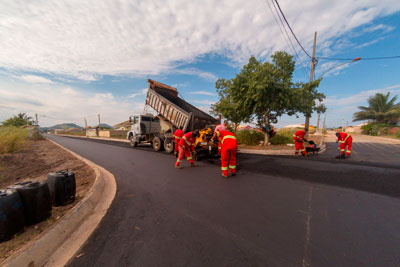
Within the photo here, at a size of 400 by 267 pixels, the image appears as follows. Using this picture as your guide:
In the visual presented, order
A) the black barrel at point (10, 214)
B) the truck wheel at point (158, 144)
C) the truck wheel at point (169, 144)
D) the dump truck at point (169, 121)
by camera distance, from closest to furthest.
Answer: the black barrel at point (10, 214)
the dump truck at point (169, 121)
the truck wheel at point (169, 144)
the truck wheel at point (158, 144)

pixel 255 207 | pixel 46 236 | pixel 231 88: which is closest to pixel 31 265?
pixel 46 236

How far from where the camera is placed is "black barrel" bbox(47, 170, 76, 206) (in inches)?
94.9

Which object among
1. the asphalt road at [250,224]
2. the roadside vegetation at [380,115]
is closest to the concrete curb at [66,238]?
the asphalt road at [250,224]

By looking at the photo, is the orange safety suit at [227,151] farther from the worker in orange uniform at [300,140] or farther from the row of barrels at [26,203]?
the worker in orange uniform at [300,140]

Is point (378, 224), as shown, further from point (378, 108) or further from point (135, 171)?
point (378, 108)

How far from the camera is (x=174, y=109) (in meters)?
7.58

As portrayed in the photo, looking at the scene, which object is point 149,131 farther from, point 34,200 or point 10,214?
point 10,214

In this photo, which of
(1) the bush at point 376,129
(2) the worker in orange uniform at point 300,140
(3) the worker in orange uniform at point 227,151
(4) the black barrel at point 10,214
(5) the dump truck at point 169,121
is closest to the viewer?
(4) the black barrel at point 10,214

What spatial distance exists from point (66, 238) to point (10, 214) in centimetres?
64

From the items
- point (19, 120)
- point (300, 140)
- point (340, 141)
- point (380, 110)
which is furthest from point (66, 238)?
point (19, 120)

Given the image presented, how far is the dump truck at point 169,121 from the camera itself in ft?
21.7

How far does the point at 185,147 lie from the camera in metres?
5.45

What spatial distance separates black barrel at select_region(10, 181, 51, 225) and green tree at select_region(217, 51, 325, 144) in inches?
325

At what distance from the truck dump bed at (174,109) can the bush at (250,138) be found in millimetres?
3552
